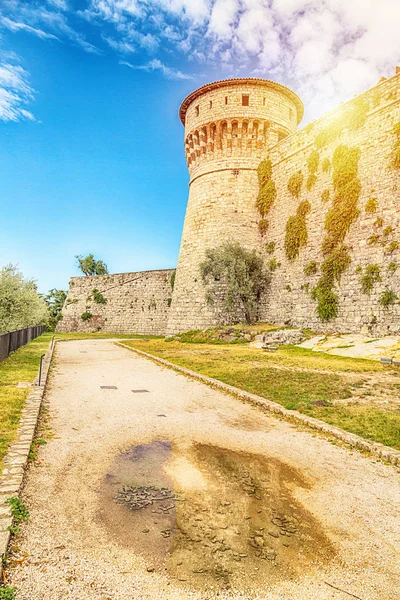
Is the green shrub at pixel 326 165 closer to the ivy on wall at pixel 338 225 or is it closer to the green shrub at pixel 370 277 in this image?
the ivy on wall at pixel 338 225

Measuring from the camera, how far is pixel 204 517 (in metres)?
3.21

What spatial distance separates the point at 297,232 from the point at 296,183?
3546 mm

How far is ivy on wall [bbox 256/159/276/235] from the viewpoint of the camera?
26.3 meters

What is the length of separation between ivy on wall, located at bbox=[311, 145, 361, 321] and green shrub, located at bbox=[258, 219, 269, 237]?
5977 mm

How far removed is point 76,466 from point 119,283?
3873 cm

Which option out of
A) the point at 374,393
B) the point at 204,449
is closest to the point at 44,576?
the point at 204,449

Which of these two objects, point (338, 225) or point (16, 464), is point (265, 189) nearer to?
point (338, 225)

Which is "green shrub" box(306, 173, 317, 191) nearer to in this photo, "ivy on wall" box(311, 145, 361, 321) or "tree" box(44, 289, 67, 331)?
"ivy on wall" box(311, 145, 361, 321)

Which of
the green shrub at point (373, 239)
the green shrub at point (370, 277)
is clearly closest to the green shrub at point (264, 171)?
the green shrub at point (373, 239)

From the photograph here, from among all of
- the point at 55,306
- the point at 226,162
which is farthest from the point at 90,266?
the point at 226,162

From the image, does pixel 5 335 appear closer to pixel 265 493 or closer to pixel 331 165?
pixel 265 493

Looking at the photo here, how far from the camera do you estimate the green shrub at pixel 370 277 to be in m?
18.0

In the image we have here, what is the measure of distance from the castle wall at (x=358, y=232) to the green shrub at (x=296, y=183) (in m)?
0.36

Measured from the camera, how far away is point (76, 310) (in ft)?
144
